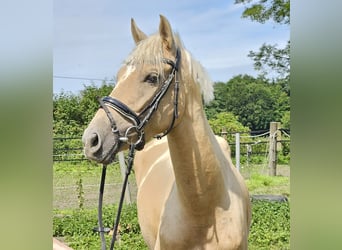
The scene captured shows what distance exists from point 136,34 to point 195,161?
A: 1.91 ft

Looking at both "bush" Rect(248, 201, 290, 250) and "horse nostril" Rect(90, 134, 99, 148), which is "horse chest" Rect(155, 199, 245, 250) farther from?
"bush" Rect(248, 201, 290, 250)

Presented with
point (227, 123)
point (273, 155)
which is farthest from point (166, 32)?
point (227, 123)

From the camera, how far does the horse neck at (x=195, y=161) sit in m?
1.46

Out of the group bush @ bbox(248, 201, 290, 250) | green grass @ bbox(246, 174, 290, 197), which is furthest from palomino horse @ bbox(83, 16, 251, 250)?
green grass @ bbox(246, 174, 290, 197)

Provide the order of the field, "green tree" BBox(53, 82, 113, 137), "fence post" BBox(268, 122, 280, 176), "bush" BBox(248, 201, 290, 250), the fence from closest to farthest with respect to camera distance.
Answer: "bush" BBox(248, 201, 290, 250), the field, "green tree" BBox(53, 82, 113, 137), the fence, "fence post" BBox(268, 122, 280, 176)

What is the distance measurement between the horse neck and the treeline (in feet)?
8.50

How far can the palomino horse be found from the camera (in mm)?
1295

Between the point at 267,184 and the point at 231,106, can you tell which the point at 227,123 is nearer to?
the point at 231,106

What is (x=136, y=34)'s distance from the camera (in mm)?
1571

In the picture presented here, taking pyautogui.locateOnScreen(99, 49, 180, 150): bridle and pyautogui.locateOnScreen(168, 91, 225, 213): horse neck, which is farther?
pyautogui.locateOnScreen(168, 91, 225, 213): horse neck

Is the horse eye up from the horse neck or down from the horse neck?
up
